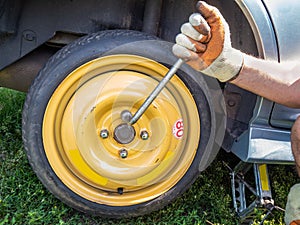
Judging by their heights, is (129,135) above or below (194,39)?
below

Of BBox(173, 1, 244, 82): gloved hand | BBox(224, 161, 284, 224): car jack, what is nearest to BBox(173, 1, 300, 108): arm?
BBox(173, 1, 244, 82): gloved hand

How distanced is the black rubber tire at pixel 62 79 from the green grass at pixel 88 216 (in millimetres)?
117

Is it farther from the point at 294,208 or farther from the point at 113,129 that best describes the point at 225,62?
the point at 294,208

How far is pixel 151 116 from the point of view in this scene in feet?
7.60

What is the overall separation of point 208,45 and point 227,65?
0.40 ft

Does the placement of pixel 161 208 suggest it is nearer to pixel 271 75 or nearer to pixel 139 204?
pixel 139 204

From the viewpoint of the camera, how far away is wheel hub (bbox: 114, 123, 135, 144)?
88.9 inches

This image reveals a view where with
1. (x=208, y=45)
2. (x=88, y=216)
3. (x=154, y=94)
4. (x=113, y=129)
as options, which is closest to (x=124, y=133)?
(x=113, y=129)

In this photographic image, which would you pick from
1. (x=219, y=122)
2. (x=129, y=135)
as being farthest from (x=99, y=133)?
(x=219, y=122)

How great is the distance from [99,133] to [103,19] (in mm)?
596

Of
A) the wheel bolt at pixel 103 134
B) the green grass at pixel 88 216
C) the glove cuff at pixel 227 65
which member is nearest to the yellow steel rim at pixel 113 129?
the wheel bolt at pixel 103 134

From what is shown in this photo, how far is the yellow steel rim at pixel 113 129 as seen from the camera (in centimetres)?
228

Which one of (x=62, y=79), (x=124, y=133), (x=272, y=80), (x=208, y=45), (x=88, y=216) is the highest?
(x=208, y=45)

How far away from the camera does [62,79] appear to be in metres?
2.23
